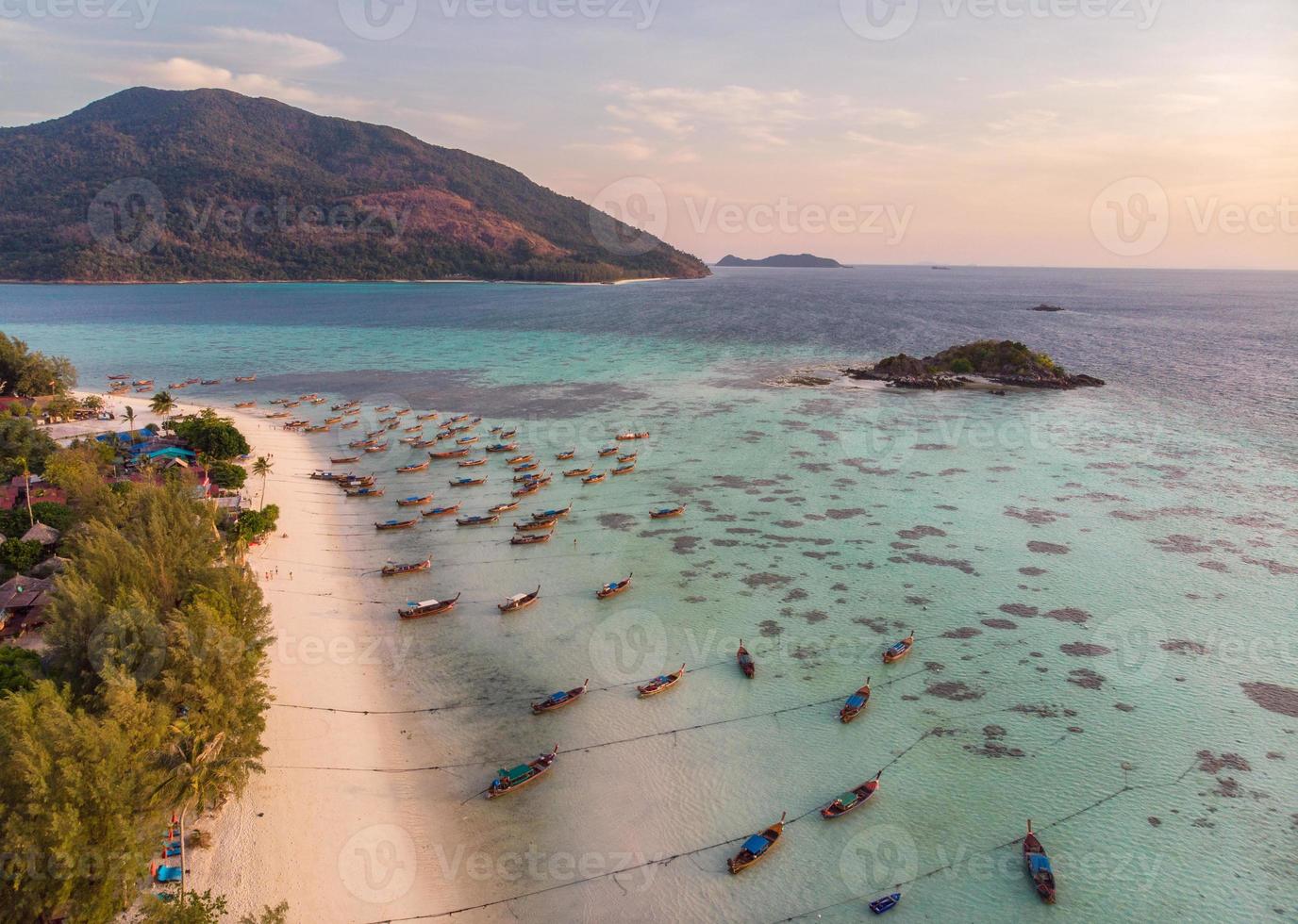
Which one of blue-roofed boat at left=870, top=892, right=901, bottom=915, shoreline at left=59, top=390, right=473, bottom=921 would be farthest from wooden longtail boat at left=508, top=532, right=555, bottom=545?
blue-roofed boat at left=870, top=892, right=901, bottom=915

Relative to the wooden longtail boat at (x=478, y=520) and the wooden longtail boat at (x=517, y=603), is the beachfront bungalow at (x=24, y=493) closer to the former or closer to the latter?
the wooden longtail boat at (x=478, y=520)

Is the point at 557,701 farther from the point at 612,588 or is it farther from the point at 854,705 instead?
the point at 854,705

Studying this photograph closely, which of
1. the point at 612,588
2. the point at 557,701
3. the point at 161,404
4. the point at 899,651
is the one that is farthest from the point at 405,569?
the point at 161,404

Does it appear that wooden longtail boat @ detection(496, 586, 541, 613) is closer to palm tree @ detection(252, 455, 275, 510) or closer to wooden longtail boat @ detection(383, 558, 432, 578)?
wooden longtail boat @ detection(383, 558, 432, 578)

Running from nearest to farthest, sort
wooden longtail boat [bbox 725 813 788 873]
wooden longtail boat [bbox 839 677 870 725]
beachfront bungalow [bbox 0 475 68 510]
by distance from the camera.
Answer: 1. wooden longtail boat [bbox 725 813 788 873]
2. wooden longtail boat [bbox 839 677 870 725]
3. beachfront bungalow [bbox 0 475 68 510]

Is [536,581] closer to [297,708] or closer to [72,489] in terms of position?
[297,708]
